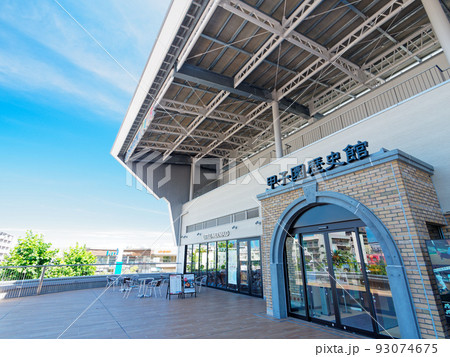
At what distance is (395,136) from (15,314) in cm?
1126

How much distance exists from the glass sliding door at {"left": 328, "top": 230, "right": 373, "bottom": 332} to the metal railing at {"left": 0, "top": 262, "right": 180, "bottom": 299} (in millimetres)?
11417

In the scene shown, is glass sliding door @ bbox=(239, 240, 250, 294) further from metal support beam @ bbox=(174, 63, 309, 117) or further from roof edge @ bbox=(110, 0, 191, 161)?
roof edge @ bbox=(110, 0, 191, 161)

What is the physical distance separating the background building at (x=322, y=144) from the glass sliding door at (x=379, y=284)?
2 centimetres

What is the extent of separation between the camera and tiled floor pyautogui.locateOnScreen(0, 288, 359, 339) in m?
4.49

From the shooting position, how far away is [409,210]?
3.89m

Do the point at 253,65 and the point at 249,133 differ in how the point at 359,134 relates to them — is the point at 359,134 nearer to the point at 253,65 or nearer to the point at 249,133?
the point at 253,65

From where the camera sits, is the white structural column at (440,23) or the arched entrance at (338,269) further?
the white structural column at (440,23)

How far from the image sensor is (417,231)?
3795 millimetres

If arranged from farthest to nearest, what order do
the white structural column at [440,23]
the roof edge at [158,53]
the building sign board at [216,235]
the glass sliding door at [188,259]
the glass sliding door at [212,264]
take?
the glass sliding door at [188,259]
the glass sliding door at [212,264]
the building sign board at [216,235]
the roof edge at [158,53]
the white structural column at [440,23]

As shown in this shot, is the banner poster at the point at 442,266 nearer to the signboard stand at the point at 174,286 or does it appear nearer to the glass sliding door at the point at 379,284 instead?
Answer: the glass sliding door at the point at 379,284

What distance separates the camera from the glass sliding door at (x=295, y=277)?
570cm

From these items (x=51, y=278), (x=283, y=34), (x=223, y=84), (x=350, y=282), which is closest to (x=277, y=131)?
(x=223, y=84)

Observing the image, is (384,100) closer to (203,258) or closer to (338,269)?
(338,269)

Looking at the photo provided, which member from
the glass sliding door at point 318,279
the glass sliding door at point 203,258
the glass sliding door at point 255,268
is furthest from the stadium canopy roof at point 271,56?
the glass sliding door at point 203,258
